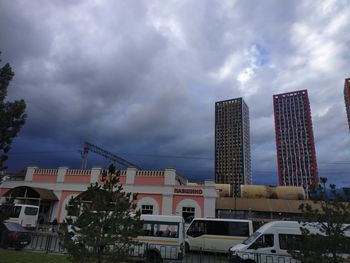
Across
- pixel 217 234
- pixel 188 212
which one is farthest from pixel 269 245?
pixel 188 212

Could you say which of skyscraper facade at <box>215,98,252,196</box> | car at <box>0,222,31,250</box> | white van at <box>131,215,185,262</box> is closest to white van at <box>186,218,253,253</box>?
white van at <box>131,215,185,262</box>

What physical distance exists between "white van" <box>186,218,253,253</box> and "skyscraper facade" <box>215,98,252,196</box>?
43334 mm

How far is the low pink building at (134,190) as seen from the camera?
26.0 m

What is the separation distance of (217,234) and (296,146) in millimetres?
50518

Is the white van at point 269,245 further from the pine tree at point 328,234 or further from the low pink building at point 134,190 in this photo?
the low pink building at point 134,190

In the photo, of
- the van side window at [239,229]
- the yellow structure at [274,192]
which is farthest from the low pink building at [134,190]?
the yellow structure at [274,192]

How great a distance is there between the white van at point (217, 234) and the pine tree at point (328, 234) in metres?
12.0

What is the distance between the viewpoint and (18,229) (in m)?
14.2

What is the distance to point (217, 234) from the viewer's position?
57.5ft

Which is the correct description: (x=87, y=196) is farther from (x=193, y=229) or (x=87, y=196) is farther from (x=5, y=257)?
(x=193, y=229)

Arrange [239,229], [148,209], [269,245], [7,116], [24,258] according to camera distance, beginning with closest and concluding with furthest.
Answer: [7,116], [24,258], [269,245], [239,229], [148,209]

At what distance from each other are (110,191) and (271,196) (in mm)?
39477

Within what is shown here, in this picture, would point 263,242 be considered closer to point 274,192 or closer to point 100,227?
point 100,227

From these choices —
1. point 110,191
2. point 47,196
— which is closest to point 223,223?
point 110,191
